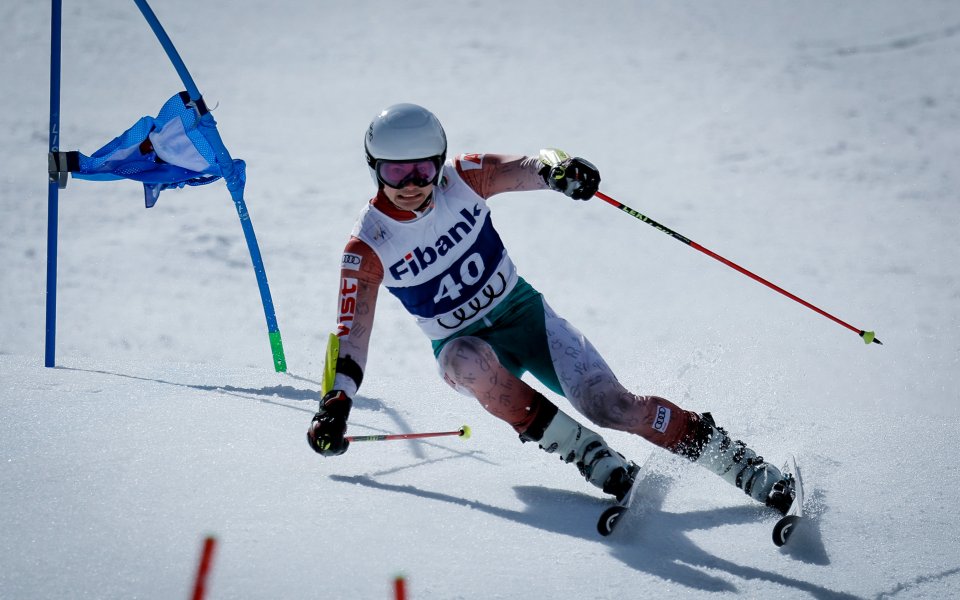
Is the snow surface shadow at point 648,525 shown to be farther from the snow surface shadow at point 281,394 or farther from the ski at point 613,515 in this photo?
the snow surface shadow at point 281,394

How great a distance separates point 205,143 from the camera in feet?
15.5

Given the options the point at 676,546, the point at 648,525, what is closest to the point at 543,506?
the point at 648,525

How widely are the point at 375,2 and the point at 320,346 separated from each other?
34.5ft

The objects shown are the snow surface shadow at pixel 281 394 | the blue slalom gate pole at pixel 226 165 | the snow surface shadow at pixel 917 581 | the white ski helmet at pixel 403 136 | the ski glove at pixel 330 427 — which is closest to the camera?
the snow surface shadow at pixel 917 581

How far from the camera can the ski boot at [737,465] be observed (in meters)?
3.18

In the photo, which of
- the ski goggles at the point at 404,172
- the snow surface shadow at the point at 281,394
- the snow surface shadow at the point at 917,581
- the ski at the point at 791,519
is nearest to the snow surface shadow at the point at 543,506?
the ski at the point at 791,519

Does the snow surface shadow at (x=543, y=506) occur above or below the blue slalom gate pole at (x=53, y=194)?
below

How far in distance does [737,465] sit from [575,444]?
1.98 ft

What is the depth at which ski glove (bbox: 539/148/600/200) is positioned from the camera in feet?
11.7

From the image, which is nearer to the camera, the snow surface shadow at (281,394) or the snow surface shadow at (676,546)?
the snow surface shadow at (676,546)

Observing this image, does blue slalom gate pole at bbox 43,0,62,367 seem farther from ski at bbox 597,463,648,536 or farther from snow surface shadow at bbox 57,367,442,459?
ski at bbox 597,463,648,536

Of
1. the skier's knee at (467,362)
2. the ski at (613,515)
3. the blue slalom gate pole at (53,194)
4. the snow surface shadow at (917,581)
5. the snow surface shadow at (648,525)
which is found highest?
the blue slalom gate pole at (53,194)

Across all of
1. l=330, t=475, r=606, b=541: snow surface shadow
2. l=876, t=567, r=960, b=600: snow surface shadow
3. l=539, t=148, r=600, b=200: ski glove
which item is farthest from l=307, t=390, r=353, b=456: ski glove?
l=876, t=567, r=960, b=600: snow surface shadow

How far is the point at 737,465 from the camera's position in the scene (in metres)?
3.24
